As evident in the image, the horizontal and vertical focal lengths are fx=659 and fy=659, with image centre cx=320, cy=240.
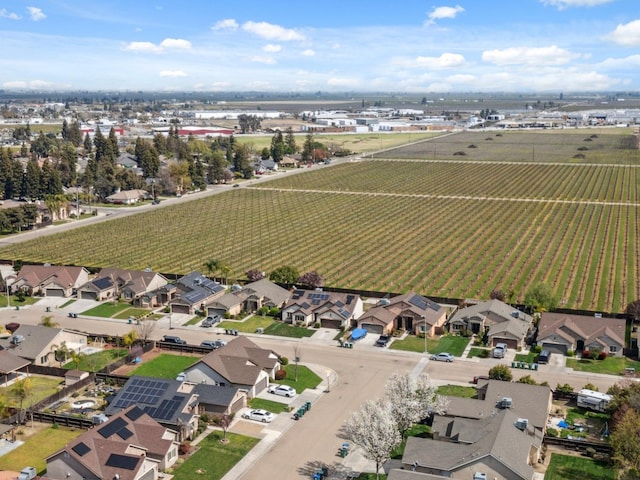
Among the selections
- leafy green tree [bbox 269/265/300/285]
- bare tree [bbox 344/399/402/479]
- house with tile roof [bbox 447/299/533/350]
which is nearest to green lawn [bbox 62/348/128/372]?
leafy green tree [bbox 269/265/300/285]

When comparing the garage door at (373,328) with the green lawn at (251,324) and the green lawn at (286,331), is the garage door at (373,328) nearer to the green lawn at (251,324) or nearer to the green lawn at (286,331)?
the green lawn at (286,331)

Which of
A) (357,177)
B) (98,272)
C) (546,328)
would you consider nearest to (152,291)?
(98,272)

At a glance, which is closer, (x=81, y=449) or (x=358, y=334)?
(x=81, y=449)

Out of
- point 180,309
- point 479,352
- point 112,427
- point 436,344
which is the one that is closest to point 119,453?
point 112,427

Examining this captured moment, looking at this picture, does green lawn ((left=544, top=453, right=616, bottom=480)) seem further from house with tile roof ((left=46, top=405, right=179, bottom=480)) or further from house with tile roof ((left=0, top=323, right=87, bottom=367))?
house with tile roof ((left=0, top=323, right=87, bottom=367))

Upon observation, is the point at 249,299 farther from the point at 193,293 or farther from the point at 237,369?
the point at 237,369
